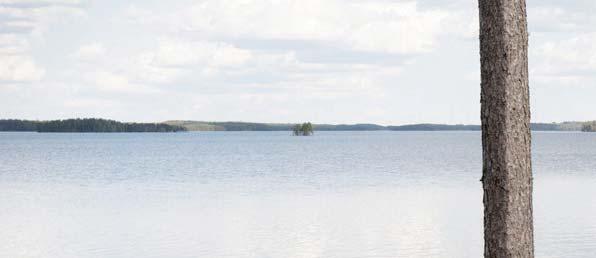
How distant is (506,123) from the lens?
6527mm

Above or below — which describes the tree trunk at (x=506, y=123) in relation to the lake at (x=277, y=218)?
above

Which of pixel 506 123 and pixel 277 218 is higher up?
pixel 506 123

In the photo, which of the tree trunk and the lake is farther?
the lake

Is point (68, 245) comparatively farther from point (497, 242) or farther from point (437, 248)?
point (497, 242)

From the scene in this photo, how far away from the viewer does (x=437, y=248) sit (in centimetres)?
1953

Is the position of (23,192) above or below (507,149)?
below

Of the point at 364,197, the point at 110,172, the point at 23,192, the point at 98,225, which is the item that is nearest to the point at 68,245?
the point at 98,225

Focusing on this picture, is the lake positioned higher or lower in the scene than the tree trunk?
lower

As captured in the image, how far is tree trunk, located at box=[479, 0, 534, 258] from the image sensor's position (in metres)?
6.54

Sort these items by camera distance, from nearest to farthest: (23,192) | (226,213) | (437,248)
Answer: (437,248), (226,213), (23,192)

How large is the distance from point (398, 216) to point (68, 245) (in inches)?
357

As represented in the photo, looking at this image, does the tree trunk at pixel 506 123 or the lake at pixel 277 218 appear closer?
the tree trunk at pixel 506 123

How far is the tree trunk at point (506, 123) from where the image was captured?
21.4 feet

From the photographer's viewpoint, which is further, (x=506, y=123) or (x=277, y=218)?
(x=277, y=218)
